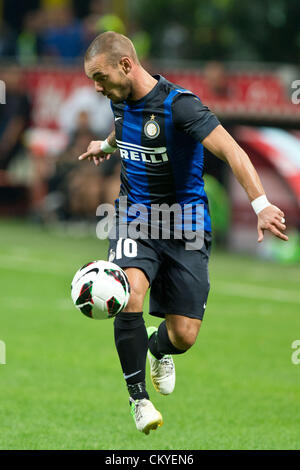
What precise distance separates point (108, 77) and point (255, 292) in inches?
279

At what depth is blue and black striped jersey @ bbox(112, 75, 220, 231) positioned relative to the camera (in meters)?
6.36

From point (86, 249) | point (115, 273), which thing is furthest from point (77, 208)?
point (115, 273)

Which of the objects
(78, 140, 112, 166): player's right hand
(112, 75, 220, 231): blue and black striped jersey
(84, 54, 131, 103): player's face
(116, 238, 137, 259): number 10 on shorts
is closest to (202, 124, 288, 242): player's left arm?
(112, 75, 220, 231): blue and black striped jersey

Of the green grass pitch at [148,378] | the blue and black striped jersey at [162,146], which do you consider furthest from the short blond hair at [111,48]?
the green grass pitch at [148,378]

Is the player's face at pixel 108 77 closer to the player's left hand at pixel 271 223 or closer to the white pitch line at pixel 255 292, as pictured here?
the player's left hand at pixel 271 223

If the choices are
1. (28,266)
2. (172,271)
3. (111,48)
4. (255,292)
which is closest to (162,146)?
(111,48)

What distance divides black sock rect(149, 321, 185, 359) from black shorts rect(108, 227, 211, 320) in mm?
296

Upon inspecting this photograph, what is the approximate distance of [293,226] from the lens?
1568cm

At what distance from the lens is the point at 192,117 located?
623 centimetres

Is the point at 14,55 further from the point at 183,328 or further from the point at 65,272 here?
the point at 183,328

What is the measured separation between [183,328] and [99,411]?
3.77 ft

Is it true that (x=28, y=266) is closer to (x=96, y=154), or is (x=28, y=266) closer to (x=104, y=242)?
(x=104, y=242)

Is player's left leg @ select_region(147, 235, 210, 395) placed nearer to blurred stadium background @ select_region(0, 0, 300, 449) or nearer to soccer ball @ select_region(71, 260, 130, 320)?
soccer ball @ select_region(71, 260, 130, 320)

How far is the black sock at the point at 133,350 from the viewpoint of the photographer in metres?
6.32
